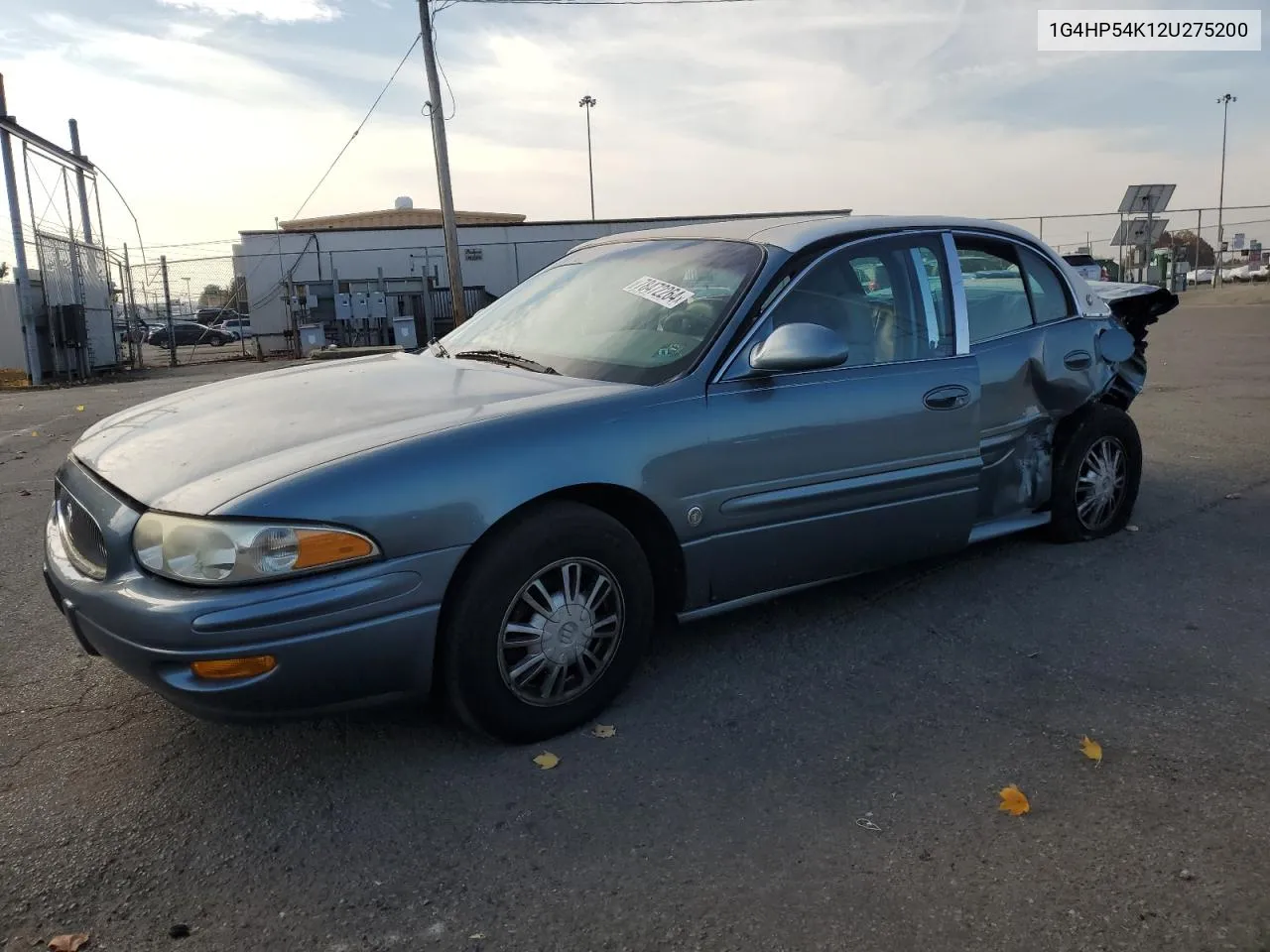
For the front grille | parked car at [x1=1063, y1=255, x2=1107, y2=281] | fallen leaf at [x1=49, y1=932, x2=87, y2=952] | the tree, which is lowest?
fallen leaf at [x1=49, y1=932, x2=87, y2=952]

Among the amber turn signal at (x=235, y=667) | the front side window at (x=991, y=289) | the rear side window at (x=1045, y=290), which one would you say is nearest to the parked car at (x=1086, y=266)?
the rear side window at (x=1045, y=290)

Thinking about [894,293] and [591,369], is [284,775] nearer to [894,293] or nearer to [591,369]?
[591,369]

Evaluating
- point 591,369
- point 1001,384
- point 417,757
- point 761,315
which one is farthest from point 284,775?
point 1001,384

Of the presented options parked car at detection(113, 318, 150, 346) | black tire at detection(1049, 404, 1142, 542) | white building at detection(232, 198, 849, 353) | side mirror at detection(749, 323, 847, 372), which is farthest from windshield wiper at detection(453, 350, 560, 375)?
white building at detection(232, 198, 849, 353)

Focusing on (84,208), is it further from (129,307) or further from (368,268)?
(368,268)

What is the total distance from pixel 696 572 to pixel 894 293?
4.88ft

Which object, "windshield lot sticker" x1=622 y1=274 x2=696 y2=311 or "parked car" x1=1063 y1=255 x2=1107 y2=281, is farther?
"parked car" x1=1063 y1=255 x2=1107 y2=281

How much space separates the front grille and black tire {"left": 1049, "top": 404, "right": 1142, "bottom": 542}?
4.00m

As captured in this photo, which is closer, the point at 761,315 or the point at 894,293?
the point at 761,315

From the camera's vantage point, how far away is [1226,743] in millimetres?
2844

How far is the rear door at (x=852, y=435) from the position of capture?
10.7 feet

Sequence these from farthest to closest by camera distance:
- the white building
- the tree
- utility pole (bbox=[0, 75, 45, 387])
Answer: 1. the tree
2. the white building
3. utility pole (bbox=[0, 75, 45, 387])

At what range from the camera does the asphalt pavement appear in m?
2.12

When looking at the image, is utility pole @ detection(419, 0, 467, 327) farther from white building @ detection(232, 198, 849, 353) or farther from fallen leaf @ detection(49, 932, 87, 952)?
fallen leaf @ detection(49, 932, 87, 952)
